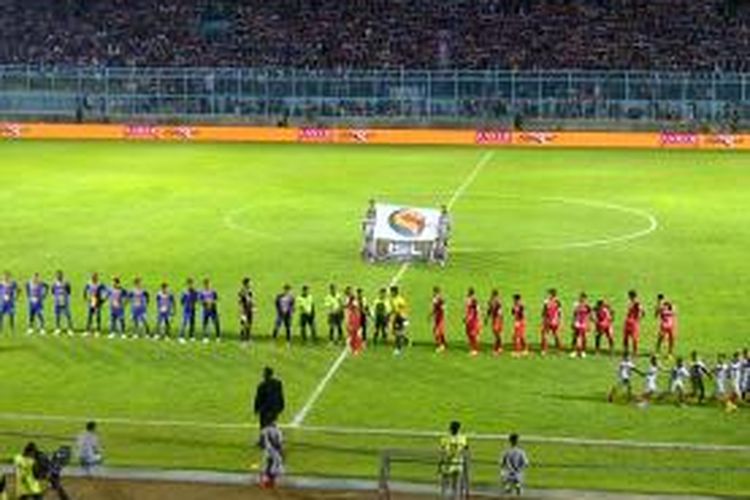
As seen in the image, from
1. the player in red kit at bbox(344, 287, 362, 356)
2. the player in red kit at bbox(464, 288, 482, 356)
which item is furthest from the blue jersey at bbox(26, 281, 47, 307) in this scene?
the player in red kit at bbox(464, 288, 482, 356)

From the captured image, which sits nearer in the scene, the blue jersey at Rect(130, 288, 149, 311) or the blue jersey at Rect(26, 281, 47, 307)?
the blue jersey at Rect(130, 288, 149, 311)

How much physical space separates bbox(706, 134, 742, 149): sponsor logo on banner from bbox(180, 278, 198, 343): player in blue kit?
143 ft

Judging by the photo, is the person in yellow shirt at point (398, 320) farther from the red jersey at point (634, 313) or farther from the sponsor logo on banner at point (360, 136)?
the sponsor logo on banner at point (360, 136)

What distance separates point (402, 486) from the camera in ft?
71.9

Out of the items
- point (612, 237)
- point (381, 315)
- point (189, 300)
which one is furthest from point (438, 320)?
point (612, 237)

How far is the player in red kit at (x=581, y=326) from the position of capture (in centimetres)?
3109

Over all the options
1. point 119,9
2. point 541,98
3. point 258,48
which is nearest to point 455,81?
point 541,98

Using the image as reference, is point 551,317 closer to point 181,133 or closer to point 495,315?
point 495,315

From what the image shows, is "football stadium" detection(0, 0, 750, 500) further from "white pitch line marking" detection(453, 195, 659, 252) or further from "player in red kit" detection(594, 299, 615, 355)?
"white pitch line marking" detection(453, 195, 659, 252)

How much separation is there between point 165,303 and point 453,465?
1352cm

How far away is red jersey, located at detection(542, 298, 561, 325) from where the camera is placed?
31406mm

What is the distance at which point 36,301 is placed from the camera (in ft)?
111

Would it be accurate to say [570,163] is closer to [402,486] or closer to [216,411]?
[216,411]

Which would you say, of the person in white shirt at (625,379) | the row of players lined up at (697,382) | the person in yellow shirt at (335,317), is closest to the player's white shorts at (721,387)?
the row of players lined up at (697,382)
